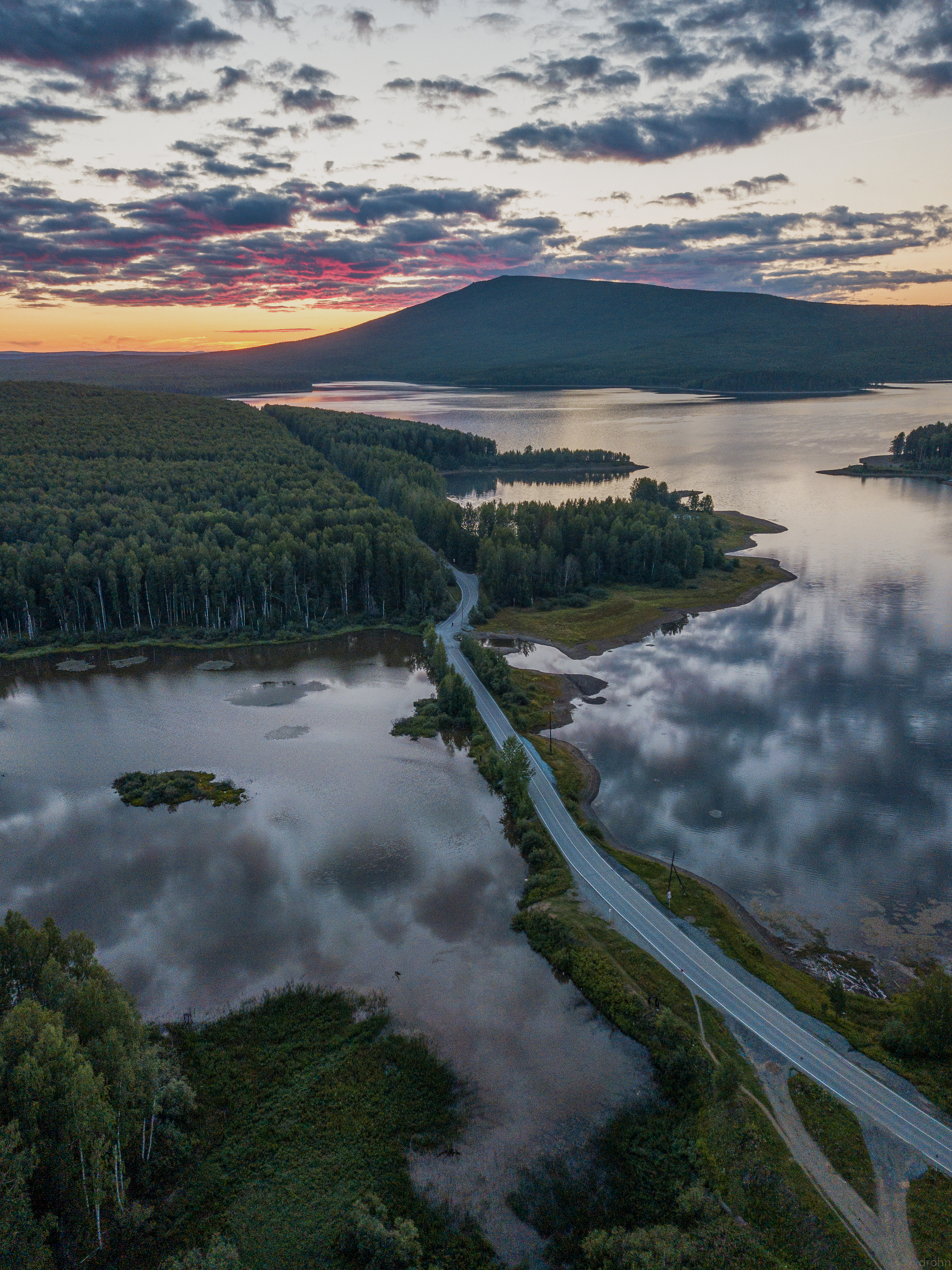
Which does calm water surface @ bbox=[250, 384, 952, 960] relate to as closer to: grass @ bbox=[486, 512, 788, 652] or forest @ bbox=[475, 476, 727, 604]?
grass @ bbox=[486, 512, 788, 652]

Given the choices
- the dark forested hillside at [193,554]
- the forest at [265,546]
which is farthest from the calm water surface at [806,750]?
the dark forested hillside at [193,554]

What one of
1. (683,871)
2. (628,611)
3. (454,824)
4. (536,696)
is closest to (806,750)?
(683,871)

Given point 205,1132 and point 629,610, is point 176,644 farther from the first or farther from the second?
point 205,1132

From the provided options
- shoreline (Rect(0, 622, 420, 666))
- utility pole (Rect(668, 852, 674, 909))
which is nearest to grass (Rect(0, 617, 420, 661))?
shoreline (Rect(0, 622, 420, 666))

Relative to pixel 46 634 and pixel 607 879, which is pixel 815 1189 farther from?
pixel 46 634

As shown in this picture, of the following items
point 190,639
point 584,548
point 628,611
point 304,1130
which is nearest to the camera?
point 304,1130
